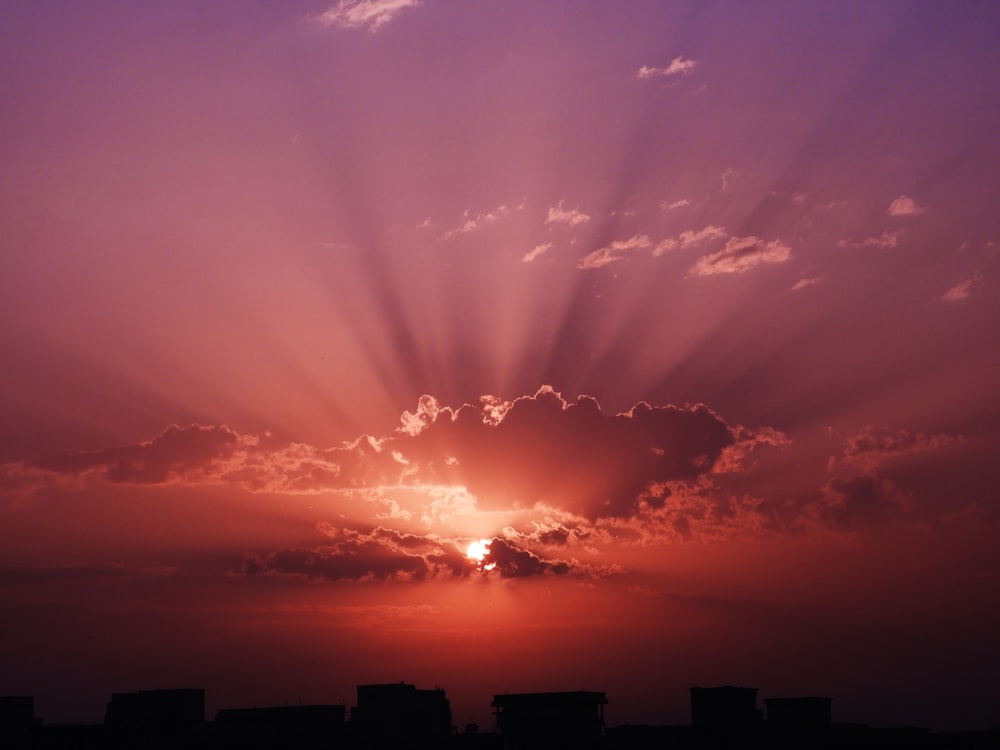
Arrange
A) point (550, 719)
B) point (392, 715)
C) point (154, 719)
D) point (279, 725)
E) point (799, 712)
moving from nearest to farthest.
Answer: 1. point (550, 719)
2. point (799, 712)
3. point (154, 719)
4. point (279, 725)
5. point (392, 715)

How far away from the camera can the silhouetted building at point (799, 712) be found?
262 feet

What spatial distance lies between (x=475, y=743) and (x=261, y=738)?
66.7 ft

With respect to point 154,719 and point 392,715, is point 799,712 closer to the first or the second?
point 392,715

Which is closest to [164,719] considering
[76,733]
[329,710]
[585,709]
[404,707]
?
[76,733]

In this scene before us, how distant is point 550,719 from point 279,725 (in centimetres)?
2657

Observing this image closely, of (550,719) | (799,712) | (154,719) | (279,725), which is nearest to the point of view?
(550,719)

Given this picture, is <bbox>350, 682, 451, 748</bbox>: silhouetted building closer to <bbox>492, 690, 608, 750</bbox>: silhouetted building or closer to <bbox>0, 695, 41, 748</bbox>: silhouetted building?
<bbox>492, 690, 608, 750</bbox>: silhouetted building

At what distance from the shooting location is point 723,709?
80688 millimetres

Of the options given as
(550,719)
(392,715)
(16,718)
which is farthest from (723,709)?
(16,718)

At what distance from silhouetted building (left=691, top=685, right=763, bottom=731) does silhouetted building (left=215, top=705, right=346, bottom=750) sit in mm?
28422

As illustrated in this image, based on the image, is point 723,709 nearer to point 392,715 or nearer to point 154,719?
point 392,715

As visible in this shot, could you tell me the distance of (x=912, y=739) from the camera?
283 ft

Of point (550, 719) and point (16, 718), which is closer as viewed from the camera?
point (550, 719)

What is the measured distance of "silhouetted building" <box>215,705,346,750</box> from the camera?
88812mm
